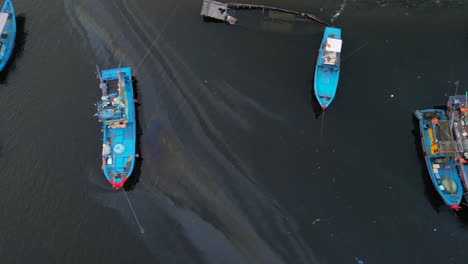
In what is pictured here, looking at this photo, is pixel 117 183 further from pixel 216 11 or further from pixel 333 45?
pixel 333 45

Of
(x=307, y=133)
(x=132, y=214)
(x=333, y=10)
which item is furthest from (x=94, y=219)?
(x=333, y=10)

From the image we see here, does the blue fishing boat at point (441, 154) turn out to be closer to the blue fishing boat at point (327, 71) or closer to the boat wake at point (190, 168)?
the blue fishing boat at point (327, 71)

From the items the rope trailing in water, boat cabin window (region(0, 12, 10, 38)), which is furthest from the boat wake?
the rope trailing in water

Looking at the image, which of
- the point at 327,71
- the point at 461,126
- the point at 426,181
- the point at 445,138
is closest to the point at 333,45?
the point at 327,71

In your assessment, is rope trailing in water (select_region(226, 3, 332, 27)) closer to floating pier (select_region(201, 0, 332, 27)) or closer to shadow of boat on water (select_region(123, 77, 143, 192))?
floating pier (select_region(201, 0, 332, 27))

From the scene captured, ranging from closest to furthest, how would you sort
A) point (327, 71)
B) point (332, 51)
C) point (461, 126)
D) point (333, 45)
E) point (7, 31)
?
point (461, 126), point (332, 51), point (333, 45), point (327, 71), point (7, 31)

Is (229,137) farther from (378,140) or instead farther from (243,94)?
(378,140)
